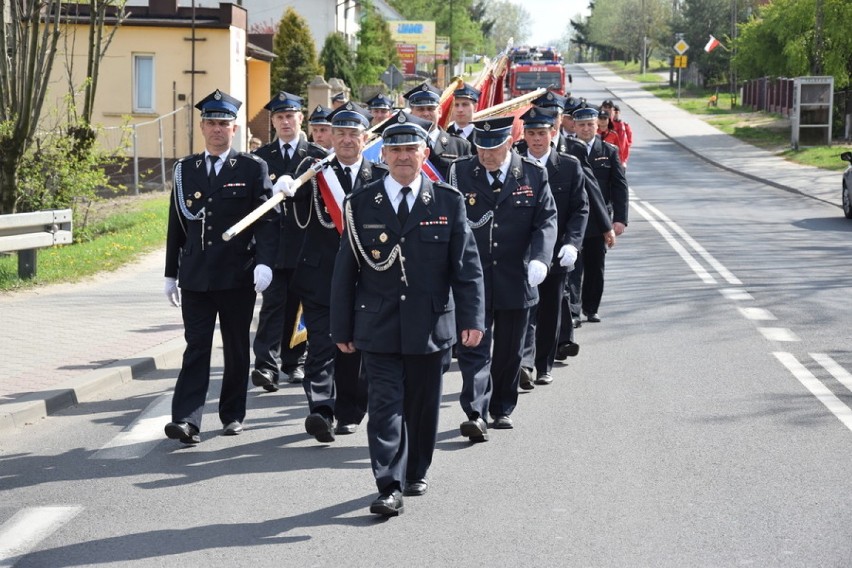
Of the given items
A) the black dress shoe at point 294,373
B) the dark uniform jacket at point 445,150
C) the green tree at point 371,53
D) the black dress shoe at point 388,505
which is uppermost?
the green tree at point 371,53

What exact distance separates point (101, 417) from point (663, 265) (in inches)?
406

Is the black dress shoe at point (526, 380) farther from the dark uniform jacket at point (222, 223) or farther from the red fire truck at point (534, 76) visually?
the red fire truck at point (534, 76)

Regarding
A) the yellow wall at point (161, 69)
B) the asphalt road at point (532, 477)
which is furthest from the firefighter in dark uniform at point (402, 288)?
the yellow wall at point (161, 69)

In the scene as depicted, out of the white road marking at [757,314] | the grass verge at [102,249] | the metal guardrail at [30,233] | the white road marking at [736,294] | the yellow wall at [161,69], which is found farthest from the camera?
the yellow wall at [161,69]

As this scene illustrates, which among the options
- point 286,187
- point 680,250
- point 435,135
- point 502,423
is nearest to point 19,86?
point 435,135

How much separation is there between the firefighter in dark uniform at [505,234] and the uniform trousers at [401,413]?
1.59 meters

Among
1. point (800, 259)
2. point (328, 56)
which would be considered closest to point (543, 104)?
point (800, 259)

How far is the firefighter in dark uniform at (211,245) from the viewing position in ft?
27.1

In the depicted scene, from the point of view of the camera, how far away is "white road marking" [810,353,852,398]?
1001 cm

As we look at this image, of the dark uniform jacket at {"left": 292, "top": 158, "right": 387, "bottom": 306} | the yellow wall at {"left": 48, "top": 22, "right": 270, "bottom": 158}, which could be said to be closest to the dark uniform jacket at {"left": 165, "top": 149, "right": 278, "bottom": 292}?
the dark uniform jacket at {"left": 292, "top": 158, "right": 387, "bottom": 306}

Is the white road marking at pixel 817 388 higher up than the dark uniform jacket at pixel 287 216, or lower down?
lower down

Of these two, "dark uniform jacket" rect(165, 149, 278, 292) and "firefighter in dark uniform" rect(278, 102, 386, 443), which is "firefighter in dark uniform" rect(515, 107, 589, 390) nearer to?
"firefighter in dark uniform" rect(278, 102, 386, 443)

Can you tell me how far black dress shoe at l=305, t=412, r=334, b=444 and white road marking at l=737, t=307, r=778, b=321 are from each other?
6.19 metres

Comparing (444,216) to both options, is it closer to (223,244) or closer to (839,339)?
(223,244)
